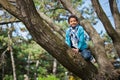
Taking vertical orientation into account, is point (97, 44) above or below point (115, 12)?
below

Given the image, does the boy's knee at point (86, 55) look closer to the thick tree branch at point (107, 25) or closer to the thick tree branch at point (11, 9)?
the thick tree branch at point (11, 9)

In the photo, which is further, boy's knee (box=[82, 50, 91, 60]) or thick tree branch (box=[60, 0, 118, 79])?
thick tree branch (box=[60, 0, 118, 79])

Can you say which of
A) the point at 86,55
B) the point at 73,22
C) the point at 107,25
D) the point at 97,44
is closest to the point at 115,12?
the point at 107,25

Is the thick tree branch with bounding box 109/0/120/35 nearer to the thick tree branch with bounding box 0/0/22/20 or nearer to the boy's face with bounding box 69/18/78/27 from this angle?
the boy's face with bounding box 69/18/78/27

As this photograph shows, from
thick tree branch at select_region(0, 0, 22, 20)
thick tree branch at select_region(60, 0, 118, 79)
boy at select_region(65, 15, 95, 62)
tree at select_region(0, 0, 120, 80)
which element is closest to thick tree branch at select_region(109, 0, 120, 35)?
thick tree branch at select_region(60, 0, 118, 79)

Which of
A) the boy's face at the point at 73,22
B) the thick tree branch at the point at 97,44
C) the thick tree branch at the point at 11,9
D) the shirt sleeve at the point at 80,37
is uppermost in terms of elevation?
the thick tree branch at the point at 11,9

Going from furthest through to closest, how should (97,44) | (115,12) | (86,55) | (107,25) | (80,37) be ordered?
1. (115,12)
2. (107,25)
3. (97,44)
4. (80,37)
5. (86,55)

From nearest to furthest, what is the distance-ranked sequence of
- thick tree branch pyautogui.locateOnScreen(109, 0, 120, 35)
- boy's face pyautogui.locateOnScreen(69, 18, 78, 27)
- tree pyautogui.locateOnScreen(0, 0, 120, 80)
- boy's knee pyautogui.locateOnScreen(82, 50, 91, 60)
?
tree pyautogui.locateOnScreen(0, 0, 120, 80) → boy's knee pyautogui.locateOnScreen(82, 50, 91, 60) → boy's face pyautogui.locateOnScreen(69, 18, 78, 27) → thick tree branch pyautogui.locateOnScreen(109, 0, 120, 35)

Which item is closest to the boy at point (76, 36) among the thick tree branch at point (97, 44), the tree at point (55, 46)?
the thick tree branch at point (97, 44)

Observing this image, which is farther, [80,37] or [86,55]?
[80,37]

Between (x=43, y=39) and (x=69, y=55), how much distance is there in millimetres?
462

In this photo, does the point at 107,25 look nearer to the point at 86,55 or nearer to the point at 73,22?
the point at 73,22

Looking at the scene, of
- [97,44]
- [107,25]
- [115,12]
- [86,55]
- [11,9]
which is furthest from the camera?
[115,12]

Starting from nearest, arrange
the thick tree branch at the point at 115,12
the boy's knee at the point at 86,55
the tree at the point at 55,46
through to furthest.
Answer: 1. the tree at the point at 55,46
2. the boy's knee at the point at 86,55
3. the thick tree branch at the point at 115,12
